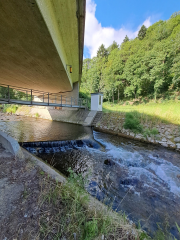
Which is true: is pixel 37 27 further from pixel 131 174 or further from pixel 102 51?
pixel 102 51

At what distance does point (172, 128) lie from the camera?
23.9 feet


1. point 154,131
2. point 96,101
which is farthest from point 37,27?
point 96,101

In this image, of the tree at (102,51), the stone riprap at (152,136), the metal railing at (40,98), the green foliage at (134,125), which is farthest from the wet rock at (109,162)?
the tree at (102,51)

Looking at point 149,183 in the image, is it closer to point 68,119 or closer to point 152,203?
point 152,203

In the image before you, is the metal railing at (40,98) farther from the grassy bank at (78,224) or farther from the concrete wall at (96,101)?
the grassy bank at (78,224)

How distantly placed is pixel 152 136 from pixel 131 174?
4413 mm

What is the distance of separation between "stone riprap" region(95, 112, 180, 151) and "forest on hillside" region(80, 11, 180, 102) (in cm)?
1158

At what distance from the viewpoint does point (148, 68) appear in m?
17.8

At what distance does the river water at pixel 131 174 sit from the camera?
2.54 m

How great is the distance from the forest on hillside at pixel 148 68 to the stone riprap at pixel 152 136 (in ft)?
38.0

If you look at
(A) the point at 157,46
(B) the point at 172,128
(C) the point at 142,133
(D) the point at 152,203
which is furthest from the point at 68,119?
(A) the point at 157,46

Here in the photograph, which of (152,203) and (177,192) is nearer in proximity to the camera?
(152,203)

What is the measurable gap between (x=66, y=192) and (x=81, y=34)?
690cm

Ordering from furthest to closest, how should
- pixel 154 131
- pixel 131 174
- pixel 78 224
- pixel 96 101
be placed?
pixel 96 101 → pixel 154 131 → pixel 131 174 → pixel 78 224
